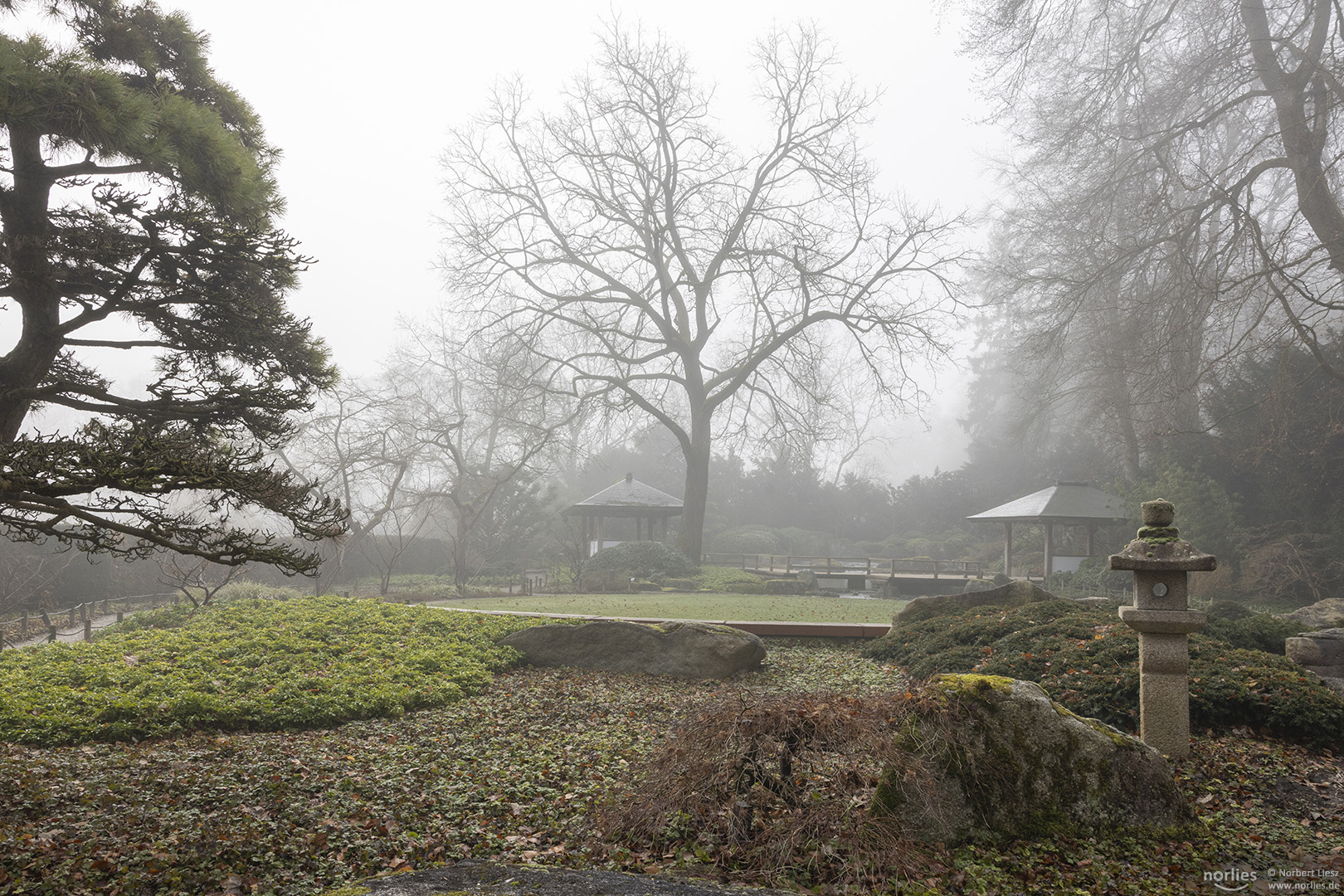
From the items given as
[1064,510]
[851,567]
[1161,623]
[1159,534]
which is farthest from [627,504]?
[1161,623]

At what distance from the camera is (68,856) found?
3.59 metres

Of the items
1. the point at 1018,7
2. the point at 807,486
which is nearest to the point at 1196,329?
the point at 1018,7

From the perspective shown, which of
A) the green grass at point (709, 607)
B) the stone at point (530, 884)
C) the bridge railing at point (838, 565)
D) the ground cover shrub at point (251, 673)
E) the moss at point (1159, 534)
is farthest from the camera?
the bridge railing at point (838, 565)

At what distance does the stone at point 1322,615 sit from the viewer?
9367 mm

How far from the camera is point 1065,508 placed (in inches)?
744

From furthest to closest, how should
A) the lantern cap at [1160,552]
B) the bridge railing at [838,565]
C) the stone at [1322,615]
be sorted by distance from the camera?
1. the bridge railing at [838,565]
2. the stone at [1322,615]
3. the lantern cap at [1160,552]

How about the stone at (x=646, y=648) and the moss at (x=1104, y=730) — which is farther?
the stone at (x=646, y=648)

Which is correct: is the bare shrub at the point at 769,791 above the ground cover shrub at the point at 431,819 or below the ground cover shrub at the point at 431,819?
above

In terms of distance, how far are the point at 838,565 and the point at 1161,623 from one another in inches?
935

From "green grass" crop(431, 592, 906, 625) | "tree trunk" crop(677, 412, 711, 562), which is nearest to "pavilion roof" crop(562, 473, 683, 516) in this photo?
"tree trunk" crop(677, 412, 711, 562)

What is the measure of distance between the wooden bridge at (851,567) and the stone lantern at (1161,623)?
54.7 feet

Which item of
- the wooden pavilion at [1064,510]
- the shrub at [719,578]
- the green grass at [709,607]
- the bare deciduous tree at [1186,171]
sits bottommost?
the green grass at [709,607]

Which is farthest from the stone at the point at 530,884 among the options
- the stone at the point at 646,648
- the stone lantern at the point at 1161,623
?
the stone at the point at 646,648

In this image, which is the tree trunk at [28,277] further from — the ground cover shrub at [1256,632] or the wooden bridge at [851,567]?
the wooden bridge at [851,567]
